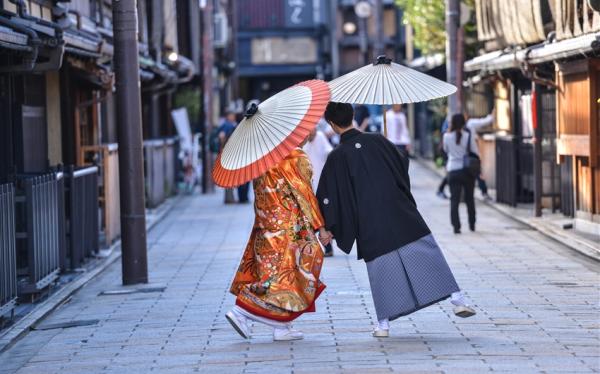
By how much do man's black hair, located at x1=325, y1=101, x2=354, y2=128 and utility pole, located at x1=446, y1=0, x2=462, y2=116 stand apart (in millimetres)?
17466

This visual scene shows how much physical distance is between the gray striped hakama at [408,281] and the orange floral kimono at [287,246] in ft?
1.59

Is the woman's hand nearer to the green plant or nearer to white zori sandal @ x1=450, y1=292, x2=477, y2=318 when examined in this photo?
white zori sandal @ x1=450, y1=292, x2=477, y2=318

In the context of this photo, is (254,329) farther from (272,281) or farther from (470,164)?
(470,164)

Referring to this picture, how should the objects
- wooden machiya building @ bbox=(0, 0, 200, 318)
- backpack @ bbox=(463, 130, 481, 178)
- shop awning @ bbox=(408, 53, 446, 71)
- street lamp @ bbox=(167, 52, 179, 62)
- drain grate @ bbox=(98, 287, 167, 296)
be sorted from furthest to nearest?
shop awning @ bbox=(408, 53, 446, 71) < street lamp @ bbox=(167, 52, 179, 62) < backpack @ bbox=(463, 130, 481, 178) < drain grate @ bbox=(98, 287, 167, 296) < wooden machiya building @ bbox=(0, 0, 200, 318)

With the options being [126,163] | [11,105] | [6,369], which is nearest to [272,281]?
[6,369]

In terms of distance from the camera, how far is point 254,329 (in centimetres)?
1106

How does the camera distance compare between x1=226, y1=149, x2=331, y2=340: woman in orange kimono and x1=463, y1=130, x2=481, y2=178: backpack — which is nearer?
x1=226, y1=149, x2=331, y2=340: woman in orange kimono

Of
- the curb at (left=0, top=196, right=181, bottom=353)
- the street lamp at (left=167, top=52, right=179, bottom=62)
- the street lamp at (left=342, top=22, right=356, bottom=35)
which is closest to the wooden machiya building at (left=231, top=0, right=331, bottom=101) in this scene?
the street lamp at (left=342, top=22, right=356, bottom=35)

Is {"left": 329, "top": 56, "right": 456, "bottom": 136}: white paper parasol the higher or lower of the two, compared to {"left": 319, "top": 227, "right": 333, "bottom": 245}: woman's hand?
higher

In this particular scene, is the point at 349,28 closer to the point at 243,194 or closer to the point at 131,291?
the point at 243,194

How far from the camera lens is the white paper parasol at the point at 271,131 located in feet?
32.5

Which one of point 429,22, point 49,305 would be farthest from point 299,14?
point 49,305

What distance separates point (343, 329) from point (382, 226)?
3.60 feet

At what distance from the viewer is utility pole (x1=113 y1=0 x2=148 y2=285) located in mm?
14914
